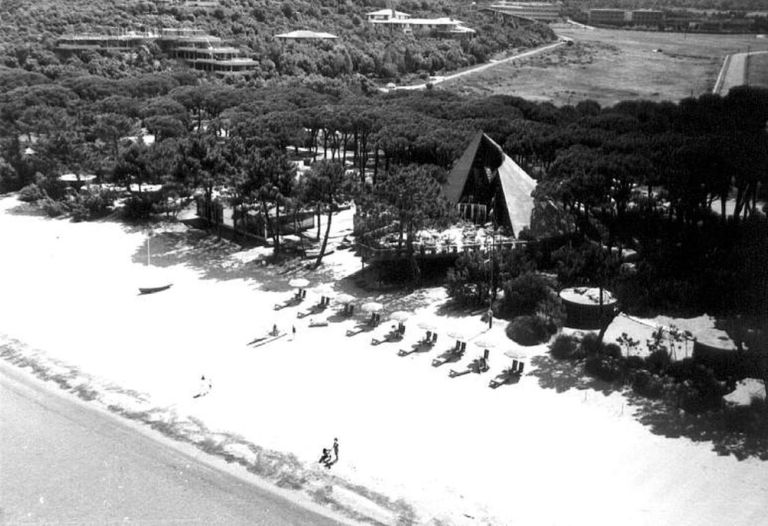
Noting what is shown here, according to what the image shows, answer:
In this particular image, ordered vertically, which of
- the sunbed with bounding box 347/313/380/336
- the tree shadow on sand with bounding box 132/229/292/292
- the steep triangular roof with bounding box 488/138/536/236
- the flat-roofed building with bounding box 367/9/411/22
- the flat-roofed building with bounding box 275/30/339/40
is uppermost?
the flat-roofed building with bounding box 367/9/411/22

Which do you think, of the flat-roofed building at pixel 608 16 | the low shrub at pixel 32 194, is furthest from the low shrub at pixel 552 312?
the flat-roofed building at pixel 608 16

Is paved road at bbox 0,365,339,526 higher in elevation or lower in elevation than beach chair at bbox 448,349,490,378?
lower

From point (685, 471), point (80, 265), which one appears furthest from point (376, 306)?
point (80, 265)

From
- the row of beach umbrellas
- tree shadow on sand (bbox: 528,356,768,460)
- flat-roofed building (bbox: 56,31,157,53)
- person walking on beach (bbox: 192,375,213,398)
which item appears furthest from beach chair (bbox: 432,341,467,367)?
flat-roofed building (bbox: 56,31,157,53)

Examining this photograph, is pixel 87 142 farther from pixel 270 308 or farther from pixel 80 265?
pixel 270 308

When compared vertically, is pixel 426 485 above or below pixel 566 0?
below

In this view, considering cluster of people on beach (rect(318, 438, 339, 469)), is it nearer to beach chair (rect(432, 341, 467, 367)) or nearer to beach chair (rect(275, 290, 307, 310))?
beach chair (rect(432, 341, 467, 367))

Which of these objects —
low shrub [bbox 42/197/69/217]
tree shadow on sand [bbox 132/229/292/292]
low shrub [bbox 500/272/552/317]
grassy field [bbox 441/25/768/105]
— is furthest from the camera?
grassy field [bbox 441/25/768/105]

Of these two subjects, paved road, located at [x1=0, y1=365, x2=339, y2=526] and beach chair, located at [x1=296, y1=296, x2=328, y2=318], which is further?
beach chair, located at [x1=296, y1=296, x2=328, y2=318]
